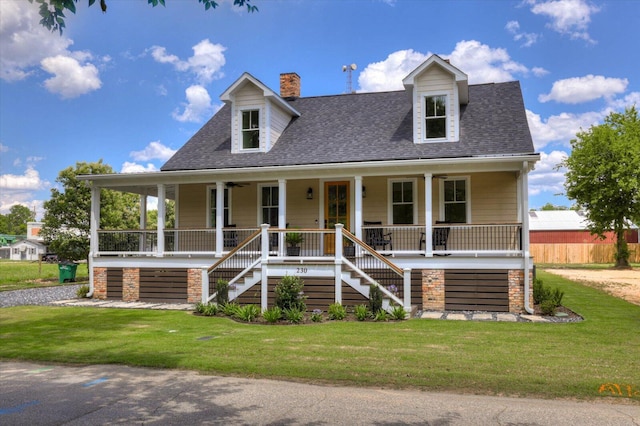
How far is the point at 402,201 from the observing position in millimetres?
15727

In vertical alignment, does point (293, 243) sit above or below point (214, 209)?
below

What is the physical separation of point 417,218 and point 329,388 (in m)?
9.85

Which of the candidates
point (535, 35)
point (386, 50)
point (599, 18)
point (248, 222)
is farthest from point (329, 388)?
point (535, 35)

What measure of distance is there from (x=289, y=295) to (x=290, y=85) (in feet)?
35.9

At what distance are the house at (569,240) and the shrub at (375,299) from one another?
1174 inches

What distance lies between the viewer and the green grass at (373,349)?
6.49 metres

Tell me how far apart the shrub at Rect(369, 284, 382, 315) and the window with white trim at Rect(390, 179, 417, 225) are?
4.35m

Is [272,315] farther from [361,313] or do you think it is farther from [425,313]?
[425,313]

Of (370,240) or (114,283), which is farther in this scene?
(114,283)

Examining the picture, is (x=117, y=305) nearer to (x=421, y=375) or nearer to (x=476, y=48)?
(x=421, y=375)

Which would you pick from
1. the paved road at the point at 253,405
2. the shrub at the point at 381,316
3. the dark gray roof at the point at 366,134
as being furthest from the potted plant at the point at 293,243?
the paved road at the point at 253,405

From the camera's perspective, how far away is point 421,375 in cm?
664

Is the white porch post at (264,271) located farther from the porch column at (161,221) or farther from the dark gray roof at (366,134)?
the porch column at (161,221)

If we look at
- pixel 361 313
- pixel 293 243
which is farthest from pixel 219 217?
pixel 361 313
